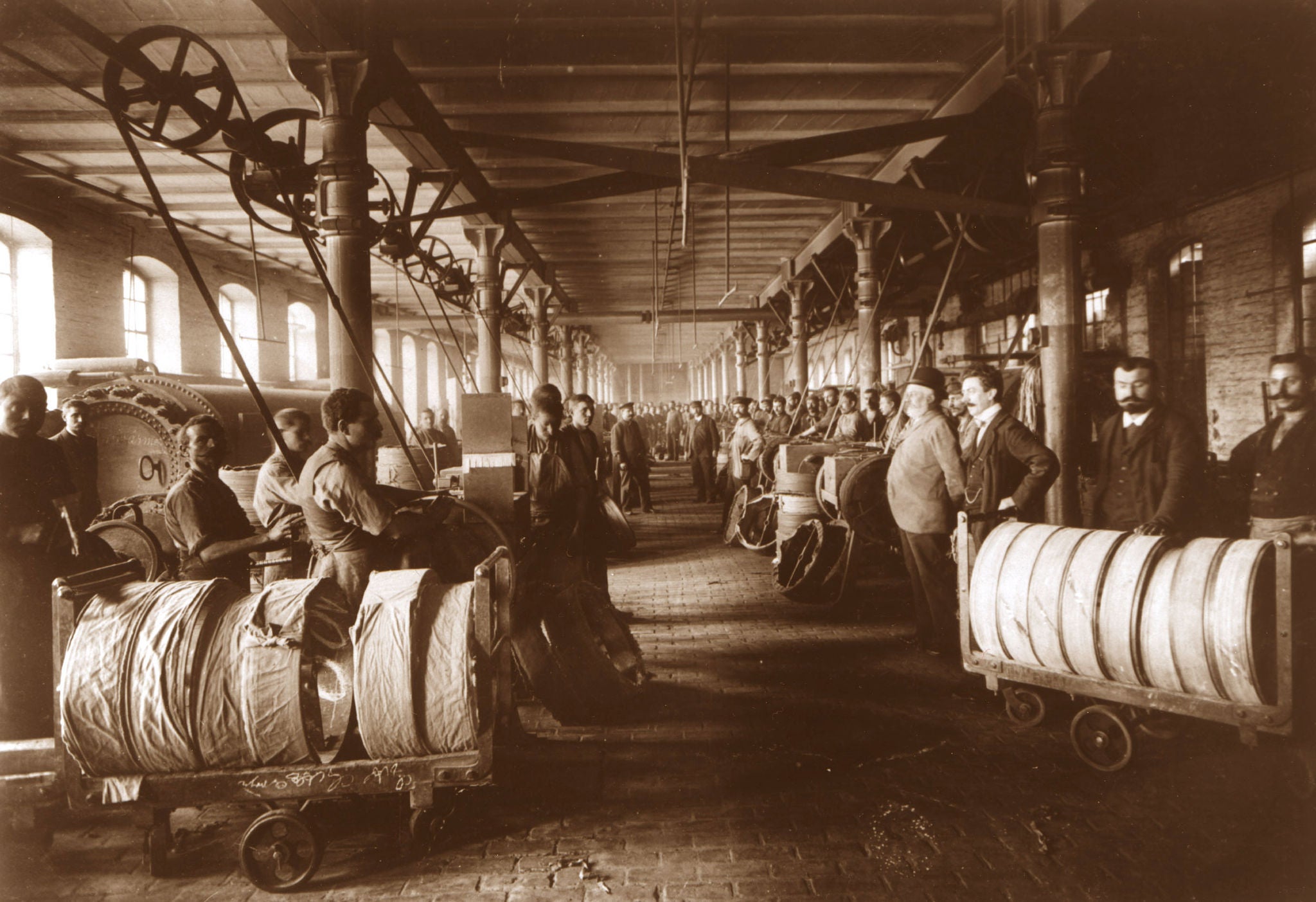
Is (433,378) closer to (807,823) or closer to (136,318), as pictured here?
(136,318)

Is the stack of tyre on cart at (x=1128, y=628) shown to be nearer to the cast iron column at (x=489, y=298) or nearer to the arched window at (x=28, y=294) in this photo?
the cast iron column at (x=489, y=298)

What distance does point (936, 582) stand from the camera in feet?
19.4

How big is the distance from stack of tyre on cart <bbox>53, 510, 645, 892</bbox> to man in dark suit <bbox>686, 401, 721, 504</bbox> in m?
13.3

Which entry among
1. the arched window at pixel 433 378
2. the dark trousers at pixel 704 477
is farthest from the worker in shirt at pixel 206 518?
the arched window at pixel 433 378

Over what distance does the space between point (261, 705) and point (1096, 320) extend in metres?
13.9

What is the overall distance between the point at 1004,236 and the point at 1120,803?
7.21 m

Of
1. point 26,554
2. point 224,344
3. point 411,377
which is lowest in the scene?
point 26,554

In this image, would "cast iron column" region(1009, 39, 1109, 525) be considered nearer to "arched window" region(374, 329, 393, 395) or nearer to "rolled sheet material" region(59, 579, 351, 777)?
"rolled sheet material" region(59, 579, 351, 777)

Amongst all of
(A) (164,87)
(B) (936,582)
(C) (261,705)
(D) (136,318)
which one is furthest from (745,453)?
(D) (136,318)

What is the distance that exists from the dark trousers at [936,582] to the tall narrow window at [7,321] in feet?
42.6

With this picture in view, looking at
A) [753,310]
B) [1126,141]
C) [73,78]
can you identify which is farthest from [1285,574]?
[753,310]

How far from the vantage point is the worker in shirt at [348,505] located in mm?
4113

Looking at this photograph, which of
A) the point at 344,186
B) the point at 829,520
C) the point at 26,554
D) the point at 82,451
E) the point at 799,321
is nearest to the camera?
the point at 26,554

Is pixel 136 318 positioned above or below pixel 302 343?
below
